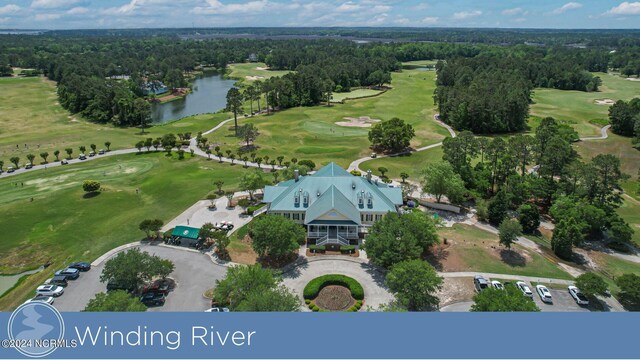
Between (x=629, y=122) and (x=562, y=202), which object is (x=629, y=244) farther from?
(x=629, y=122)

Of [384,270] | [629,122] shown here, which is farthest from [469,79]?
[384,270]

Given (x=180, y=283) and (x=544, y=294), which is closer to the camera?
(x=544, y=294)

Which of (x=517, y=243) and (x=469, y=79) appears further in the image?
(x=469, y=79)

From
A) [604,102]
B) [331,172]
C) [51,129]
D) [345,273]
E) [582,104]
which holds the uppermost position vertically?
[604,102]

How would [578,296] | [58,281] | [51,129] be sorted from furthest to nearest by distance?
[51,129]
[58,281]
[578,296]

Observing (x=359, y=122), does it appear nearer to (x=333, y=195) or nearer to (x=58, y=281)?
(x=333, y=195)

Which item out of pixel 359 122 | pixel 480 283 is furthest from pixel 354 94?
pixel 480 283

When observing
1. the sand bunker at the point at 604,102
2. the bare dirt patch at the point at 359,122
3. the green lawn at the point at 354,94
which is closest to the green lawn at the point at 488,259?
the bare dirt patch at the point at 359,122

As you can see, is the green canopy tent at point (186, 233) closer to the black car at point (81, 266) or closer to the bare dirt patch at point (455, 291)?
the black car at point (81, 266)
